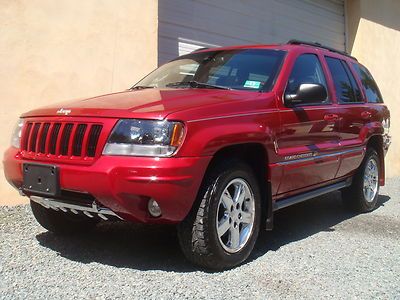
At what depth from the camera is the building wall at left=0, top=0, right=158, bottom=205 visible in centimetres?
590

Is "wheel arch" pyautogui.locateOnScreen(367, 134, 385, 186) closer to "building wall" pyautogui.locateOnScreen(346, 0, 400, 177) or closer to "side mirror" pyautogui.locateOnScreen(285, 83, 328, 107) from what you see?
"side mirror" pyautogui.locateOnScreen(285, 83, 328, 107)

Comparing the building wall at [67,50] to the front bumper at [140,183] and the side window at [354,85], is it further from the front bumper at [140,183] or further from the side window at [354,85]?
the front bumper at [140,183]

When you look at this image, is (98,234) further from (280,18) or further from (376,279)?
(280,18)

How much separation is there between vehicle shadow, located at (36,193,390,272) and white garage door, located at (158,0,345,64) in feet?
11.4

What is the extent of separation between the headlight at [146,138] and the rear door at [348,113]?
2.64 metres

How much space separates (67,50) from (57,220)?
2487 millimetres

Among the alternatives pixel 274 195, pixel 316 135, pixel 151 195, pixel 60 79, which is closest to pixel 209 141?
pixel 151 195

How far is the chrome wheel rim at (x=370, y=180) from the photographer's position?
661 cm

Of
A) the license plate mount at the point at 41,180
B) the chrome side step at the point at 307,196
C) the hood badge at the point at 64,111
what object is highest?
the hood badge at the point at 64,111

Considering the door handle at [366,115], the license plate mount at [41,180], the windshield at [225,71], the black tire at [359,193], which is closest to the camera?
the license plate mount at [41,180]

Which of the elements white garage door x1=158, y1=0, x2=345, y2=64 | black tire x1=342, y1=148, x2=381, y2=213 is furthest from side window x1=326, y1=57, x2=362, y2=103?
white garage door x1=158, y1=0, x2=345, y2=64

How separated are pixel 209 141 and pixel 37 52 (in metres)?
3.27

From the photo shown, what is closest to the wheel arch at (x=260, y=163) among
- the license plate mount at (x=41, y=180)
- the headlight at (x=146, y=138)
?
the headlight at (x=146, y=138)

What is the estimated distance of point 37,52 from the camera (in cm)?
607
